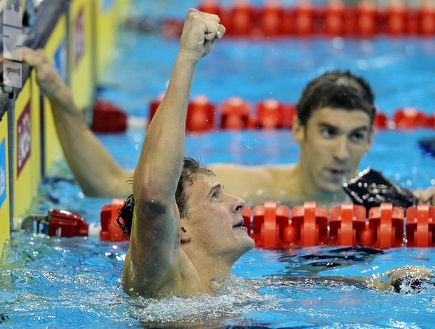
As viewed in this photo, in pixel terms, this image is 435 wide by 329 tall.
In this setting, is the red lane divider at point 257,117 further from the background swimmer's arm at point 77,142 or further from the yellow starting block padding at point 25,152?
the background swimmer's arm at point 77,142

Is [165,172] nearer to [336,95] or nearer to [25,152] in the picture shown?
[25,152]

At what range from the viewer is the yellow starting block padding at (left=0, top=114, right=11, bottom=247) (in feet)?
11.5

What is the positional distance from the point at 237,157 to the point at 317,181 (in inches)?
51.6

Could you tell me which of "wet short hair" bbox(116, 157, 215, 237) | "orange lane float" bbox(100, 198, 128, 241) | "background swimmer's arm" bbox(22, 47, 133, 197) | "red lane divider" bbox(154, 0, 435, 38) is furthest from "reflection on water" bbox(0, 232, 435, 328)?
"red lane divider" bbox(154, 0, 435, 38)

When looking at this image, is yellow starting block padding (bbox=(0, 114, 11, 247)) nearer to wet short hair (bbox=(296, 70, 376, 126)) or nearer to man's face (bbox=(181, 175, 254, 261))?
man's face (bbox=(181, 175, 254, 261))

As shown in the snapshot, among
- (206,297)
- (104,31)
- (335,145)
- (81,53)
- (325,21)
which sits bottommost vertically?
(206,297)

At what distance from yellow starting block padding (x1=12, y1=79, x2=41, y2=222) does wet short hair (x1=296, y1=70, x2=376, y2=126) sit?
48.7 inches

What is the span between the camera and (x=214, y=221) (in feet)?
9.43

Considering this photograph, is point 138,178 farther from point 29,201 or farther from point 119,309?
point 29,201

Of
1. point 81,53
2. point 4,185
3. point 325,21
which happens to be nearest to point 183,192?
point 4,185

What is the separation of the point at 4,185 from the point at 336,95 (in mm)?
1596

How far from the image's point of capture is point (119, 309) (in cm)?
285

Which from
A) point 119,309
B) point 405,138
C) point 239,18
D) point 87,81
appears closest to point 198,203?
point 119,309

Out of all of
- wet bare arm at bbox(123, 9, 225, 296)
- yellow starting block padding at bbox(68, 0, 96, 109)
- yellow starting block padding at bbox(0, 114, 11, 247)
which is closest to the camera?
wet bare arm at bbox(123, 9, 225, 296)
